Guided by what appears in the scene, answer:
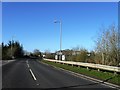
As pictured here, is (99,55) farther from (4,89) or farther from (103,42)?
(4,89)

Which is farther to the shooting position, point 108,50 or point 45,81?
point 108,50

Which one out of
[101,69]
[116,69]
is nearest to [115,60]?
[101,69]

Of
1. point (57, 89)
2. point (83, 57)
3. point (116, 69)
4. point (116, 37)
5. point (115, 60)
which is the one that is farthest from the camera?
point (83, 57)

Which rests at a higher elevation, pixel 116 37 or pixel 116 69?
pixel 116 37

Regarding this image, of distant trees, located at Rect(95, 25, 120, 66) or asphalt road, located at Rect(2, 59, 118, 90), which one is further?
distant trees, located at Rect(95, 25, 120, 66)

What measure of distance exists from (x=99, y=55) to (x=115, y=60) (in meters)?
7.34

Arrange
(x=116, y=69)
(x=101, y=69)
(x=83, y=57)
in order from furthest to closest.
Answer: (x=83, y=57) → (x=101, y=69) → (x=116, y=69)

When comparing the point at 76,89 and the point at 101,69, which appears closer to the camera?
the point at 76,89

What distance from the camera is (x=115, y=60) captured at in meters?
41.4

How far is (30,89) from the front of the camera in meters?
14.3

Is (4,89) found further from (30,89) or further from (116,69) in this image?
(116,69)

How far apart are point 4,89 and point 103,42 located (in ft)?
117

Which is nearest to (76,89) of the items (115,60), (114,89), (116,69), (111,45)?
(114,89)

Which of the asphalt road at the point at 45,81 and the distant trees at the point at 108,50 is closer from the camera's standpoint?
the asphalt road at the point at 45,81
